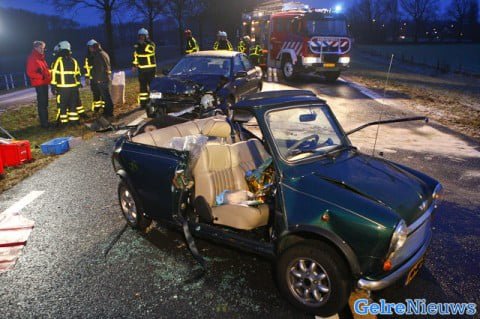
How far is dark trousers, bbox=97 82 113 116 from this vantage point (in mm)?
11000

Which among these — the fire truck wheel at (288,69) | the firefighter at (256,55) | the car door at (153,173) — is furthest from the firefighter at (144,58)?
the firefighter at (256,55)

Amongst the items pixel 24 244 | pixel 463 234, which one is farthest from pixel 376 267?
pixel 24 244

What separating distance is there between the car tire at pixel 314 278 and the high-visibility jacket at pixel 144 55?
9561mm

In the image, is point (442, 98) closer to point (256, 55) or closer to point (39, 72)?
point (256, 55)

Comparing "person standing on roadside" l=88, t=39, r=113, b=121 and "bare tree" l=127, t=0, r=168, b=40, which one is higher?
"bare tree" l=127, t=0, r=168, b=40

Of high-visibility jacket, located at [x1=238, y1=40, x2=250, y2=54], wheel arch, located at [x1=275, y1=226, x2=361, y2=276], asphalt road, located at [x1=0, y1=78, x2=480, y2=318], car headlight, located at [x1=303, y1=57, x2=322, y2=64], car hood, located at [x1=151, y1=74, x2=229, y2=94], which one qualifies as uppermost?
high-visibility jacket, located at [x1=238, y1=40, x2=250, y2=54]

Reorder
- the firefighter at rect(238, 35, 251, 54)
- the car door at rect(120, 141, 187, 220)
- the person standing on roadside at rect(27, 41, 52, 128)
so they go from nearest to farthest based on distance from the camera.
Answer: the car door at rect(120, 141, 187, 220) < the person standing on roadside at rect(27, 41, 52, 128) < the firefighter at rect(238, 35, 251, 54)

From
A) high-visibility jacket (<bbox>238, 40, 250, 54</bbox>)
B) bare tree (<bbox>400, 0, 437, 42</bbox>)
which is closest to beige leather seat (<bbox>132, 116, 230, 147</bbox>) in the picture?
high-visibility jacket (<bbox>238, 40, 250, 54</bbox>)

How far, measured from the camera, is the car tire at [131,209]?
4672 mm

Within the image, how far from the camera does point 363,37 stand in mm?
101438

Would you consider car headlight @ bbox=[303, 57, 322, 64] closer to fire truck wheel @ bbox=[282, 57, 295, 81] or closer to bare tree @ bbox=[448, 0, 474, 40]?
fire truck wheel @ bbox=[282, 57, 295, 81]

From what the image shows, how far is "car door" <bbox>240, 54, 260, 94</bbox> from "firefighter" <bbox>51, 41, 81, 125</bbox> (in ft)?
14.4

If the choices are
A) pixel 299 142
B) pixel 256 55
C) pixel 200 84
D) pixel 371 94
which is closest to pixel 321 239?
pixel 299 142

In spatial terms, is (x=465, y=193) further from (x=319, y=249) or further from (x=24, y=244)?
(x=24, y=244)
